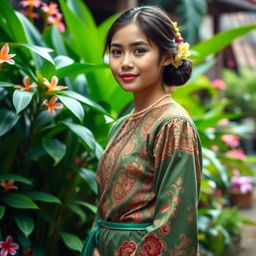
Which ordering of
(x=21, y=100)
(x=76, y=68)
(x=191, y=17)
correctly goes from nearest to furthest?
1. (x=21, y=100)
2. (x=76, y=68)
3. (x=191, y=17)

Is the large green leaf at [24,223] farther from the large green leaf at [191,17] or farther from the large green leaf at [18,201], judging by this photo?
the large green leaf at [191,17]

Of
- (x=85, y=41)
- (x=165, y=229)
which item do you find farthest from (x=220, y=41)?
(x=165, y=229)

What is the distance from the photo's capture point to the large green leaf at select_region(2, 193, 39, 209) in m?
1.83

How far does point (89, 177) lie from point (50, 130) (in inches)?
10.5

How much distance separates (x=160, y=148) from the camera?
126 centimetres

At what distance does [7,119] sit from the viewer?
1857 mm

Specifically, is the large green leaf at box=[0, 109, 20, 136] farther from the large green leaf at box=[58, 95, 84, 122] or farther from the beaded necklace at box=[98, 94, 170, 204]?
the beaded necklace at box=[98, 94, 170, 204]

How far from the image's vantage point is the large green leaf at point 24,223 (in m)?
1.83

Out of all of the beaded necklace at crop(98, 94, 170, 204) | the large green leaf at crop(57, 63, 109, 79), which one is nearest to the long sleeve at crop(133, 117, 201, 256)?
the beaded necklace at crop(98, 94, 170, 204)

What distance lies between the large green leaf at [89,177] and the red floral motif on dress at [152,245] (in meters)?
0.80

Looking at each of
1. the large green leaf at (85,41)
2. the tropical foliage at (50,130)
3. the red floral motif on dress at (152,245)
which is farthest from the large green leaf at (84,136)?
the large green leaf at (85,41)

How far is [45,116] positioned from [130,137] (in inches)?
28.6

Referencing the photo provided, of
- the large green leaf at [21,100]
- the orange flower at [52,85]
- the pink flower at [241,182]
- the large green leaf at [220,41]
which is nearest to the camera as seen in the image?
the large green leaf at [21,100]

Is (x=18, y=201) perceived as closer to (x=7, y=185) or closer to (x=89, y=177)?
(x=7, y=185)
